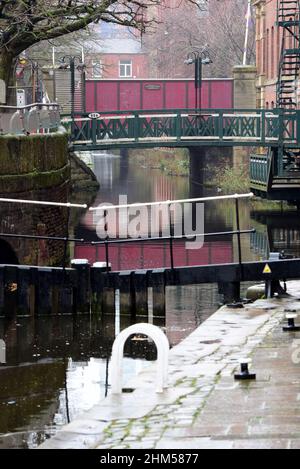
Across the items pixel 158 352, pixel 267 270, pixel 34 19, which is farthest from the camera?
pixel 34 19

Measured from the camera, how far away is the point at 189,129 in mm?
53781

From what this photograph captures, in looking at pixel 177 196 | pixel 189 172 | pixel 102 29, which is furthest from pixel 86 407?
pixel 102 29

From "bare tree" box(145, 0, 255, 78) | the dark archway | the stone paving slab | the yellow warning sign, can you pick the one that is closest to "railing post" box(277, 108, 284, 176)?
the dark archway

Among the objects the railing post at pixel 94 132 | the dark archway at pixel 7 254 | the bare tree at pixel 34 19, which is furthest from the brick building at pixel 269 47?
the dark archway at pixel 7 254

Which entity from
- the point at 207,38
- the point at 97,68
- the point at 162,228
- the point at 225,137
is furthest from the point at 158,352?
the point at 97,68

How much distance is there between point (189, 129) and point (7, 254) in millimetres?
26965

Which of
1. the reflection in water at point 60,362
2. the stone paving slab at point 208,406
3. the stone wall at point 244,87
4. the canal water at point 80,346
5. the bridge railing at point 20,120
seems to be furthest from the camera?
→ the stone wall at point 244,87

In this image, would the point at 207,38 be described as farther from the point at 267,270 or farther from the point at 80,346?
the point at 80,346

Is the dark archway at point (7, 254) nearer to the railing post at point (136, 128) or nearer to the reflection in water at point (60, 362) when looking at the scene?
the reflection in water at point (60, 362)

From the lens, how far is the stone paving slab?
40.0ft

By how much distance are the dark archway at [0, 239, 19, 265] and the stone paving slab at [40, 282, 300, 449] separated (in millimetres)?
9479

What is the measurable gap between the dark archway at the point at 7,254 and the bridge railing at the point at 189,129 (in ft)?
76.5

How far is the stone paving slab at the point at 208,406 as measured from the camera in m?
12.2
